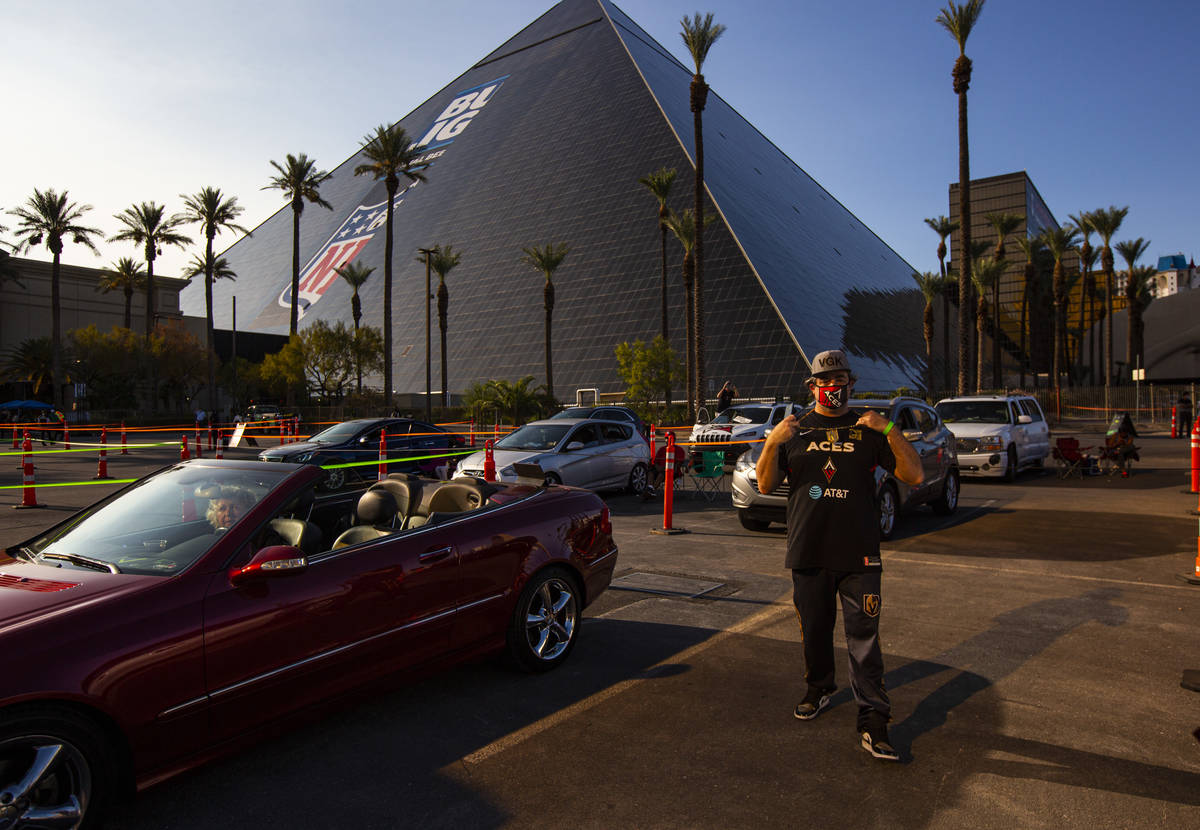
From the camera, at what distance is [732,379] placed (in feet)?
152

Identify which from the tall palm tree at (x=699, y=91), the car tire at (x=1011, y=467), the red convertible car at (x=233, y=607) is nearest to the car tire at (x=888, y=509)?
the red convertible car at (x=233, y=607)

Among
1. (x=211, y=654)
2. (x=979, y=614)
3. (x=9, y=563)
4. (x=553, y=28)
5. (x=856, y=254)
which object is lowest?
(x=979, y=614)

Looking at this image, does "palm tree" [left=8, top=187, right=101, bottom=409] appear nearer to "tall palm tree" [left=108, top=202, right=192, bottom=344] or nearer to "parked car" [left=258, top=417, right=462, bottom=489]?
"tall palm tree" [left=108, top=202, right=192, bottom=344]

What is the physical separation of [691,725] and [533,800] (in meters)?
1.10

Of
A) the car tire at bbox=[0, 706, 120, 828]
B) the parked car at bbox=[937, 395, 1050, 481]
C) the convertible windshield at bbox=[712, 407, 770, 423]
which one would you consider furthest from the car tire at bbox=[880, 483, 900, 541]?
the convertible windshield at bbox=[712, 407, 770, 423]

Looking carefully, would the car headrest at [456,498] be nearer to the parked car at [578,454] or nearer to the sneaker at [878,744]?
the sneaker at [878,744]

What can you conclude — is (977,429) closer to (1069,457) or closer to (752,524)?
(1069,457)

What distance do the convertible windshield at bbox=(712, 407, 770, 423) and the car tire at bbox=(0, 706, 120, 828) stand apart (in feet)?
58.1

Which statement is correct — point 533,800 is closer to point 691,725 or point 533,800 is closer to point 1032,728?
point 691,725

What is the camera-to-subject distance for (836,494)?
3830mm

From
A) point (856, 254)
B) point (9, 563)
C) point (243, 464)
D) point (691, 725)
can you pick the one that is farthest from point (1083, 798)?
point (856, 254)

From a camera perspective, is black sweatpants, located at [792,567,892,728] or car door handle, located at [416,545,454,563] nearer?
black sweatpants, located at [792,567,892,728]

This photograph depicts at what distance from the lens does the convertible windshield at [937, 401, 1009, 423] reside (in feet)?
55.6

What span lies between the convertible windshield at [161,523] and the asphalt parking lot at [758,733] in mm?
981
